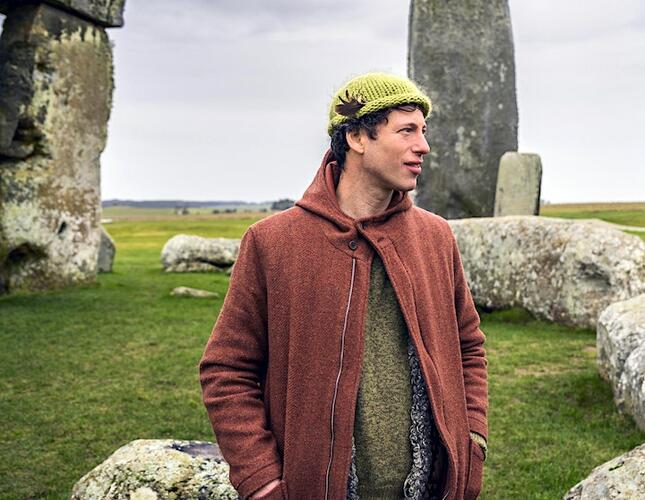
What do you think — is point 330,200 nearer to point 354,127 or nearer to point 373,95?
point 354,127

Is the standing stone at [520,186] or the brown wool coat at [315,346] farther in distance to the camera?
the standing stone at [520,186]

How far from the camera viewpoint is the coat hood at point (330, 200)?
2.54 m

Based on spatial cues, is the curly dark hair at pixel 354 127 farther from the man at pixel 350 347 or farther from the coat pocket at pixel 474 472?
the coat pocket at pixel 474 472

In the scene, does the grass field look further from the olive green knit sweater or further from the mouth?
the mouth

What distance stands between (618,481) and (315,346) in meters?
1.60

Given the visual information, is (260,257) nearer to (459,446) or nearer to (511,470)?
(459,446)

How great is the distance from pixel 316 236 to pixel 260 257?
0.59 ft

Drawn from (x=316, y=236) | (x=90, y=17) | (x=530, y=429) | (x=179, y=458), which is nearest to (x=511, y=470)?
(x=530, y=429)

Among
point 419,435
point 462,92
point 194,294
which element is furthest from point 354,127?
point 462,92

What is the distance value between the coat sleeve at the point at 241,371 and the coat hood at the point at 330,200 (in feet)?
0.69

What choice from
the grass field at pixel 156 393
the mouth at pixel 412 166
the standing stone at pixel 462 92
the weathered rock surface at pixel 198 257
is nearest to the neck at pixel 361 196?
the mouth at pixel 412 166

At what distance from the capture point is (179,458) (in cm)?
374

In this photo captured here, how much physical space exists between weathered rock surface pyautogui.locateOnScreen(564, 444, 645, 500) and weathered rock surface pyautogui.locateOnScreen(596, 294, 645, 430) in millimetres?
1932

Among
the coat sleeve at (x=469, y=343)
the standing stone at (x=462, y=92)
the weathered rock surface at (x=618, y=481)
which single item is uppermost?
the standing stone at (x=462, y=92)
